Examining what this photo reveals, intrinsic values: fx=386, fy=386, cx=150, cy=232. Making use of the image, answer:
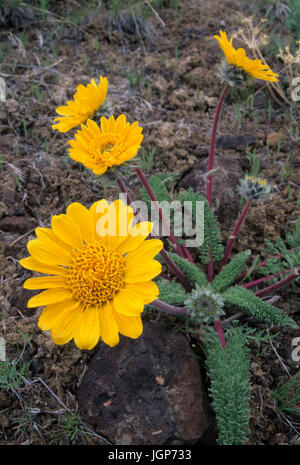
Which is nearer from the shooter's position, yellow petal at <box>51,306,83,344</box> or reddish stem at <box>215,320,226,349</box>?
yellow petal at <box>51,306,83,344</box>

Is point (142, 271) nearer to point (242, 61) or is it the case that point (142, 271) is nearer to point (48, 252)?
point (48, 252)

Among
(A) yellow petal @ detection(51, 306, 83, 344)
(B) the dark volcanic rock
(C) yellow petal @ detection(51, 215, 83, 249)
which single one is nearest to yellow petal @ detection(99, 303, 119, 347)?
(A) yellow petal @ detection(51, 306, 83, 344)

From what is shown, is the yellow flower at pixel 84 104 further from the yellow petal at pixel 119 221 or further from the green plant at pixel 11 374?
the green plant at pixel 11 374

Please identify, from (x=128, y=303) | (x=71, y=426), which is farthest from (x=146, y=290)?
(x=71, y=426)

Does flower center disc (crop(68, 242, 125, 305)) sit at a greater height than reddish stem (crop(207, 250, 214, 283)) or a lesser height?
greater

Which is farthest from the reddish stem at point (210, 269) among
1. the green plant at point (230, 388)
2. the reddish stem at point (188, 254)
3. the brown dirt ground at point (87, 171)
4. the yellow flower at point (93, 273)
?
the yellow flower at point (93, 273)

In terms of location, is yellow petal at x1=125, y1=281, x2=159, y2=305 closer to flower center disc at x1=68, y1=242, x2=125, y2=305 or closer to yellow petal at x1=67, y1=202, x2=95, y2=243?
flower center disc at x1=68, y1=242, x2=125, y2=305
